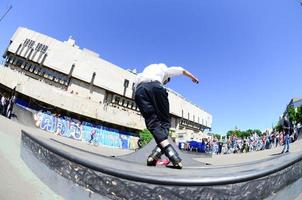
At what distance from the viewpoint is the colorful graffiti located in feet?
90.7

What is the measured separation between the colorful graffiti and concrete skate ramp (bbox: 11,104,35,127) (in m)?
1.45

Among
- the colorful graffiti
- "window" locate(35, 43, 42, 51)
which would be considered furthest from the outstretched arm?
"window" locate(35, 43, 42, 51)

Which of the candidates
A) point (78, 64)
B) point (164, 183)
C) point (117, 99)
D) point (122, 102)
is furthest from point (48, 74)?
point (164, 183)

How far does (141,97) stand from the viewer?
9.04 ft

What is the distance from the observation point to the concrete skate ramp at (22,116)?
1989 centimetres

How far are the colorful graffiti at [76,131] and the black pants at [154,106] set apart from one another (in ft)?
81.6

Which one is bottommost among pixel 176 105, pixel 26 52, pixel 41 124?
pixel 41 124

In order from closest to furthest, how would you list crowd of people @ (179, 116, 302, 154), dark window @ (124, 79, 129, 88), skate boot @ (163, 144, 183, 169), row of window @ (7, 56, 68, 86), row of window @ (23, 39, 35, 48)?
1. skate boot @ (163, 144, 183, 169)
2. crowd of people @ (179, 116, 302, 154)
3. row of window @ (7, 56, 68, 86)
4. row of window @ (23, 39, 35, 48)
5. dark window @ (124, 79, 129, 88)

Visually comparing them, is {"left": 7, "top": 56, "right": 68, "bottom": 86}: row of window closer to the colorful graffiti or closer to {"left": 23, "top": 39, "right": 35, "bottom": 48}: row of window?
{"left": 23, "top": 39, "right": 35, "bottom": 48}: row of window

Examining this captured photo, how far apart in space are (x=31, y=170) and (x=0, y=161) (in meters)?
0.23

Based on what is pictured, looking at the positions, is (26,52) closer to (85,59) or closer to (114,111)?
(85,59)

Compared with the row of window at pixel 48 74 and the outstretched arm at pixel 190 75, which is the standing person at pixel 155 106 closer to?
the outstretched arm at pixel 190 75

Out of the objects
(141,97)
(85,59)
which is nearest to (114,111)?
(85,59)

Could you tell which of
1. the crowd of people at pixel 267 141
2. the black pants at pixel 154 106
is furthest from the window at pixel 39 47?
the black pants at pixel 154 106
